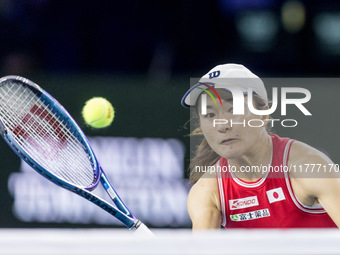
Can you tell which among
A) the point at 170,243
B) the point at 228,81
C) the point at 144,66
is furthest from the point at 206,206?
the point at 170,243

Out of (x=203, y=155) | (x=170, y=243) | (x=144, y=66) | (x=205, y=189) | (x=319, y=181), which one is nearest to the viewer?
(x=170, y=243)

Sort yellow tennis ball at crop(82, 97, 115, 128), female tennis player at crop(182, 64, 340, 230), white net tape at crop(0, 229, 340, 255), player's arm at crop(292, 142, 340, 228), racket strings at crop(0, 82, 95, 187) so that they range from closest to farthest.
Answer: white net tape at crop(0, 229, 340, 255) < player's arm at crop(292, 142, 340, 228) < female tennis player at crop(182, 64, 340, 230) < racket strings at crop(0, 82, 95, 187) < yellow tennis ball at crop(82, 97, 115, 128)

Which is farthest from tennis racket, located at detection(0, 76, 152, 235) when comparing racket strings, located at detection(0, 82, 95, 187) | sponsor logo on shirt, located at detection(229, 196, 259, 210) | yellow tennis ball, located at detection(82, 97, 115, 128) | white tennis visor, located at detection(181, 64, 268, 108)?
white tennis visor, located at detection(181, 64, 268, 108)

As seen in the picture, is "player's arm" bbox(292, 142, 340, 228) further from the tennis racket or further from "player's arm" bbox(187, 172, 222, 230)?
the tennis racket

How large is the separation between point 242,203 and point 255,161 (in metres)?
0.21

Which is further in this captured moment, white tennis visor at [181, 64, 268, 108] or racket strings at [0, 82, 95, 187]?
white tennis visor at [181, 64, 268, 108]

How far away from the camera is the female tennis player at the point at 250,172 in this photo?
276cm

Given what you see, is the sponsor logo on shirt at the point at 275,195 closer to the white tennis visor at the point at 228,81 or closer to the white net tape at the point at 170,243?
the white tennis visor at the point at 228,81

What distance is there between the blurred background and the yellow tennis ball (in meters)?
0.04

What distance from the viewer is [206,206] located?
2.90 metres

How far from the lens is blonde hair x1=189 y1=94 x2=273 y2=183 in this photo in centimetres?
327

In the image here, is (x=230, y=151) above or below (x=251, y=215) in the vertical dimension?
above

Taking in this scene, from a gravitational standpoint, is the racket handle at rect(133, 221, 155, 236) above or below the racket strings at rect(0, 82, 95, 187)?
below

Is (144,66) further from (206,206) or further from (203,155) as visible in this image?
(206,206)
